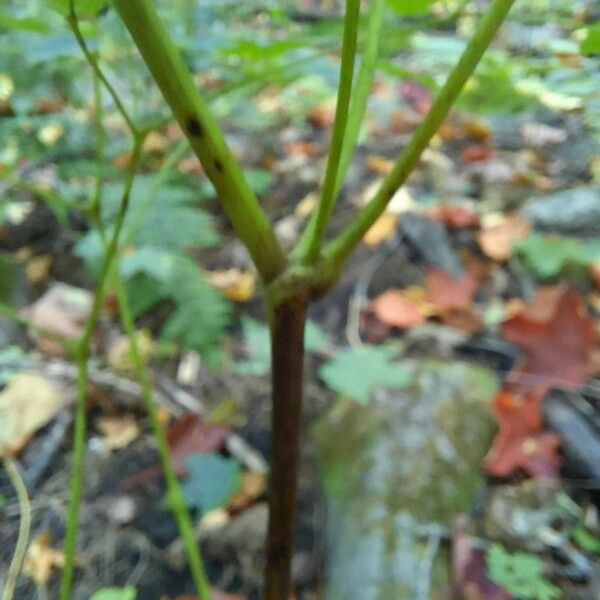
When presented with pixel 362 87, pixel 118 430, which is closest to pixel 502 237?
pixel 118 430

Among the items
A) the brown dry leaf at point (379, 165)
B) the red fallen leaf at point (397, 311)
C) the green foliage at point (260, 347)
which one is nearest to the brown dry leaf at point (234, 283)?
the green foliage at point (260, 347)

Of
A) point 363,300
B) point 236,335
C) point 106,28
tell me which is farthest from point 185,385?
point 106,28

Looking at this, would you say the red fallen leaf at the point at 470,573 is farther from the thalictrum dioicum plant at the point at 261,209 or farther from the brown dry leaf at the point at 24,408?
the brown dry leaf at the point at 24,408

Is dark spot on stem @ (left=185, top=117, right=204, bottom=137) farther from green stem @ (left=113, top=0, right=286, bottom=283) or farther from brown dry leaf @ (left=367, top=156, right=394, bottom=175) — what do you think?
brown dry leaf @ (left=367, top=156, right=394, bottom=175)

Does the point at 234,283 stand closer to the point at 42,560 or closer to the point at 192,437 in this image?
the point at 192,437

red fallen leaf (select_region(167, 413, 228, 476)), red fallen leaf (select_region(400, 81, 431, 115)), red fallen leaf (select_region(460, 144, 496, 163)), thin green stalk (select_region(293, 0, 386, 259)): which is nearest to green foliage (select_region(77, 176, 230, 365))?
red fallen leaf (select_region(167, 413, 228, 476))

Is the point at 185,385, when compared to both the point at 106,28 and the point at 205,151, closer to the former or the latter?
the point at 106,28

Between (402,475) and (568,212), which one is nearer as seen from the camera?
(402,475)
